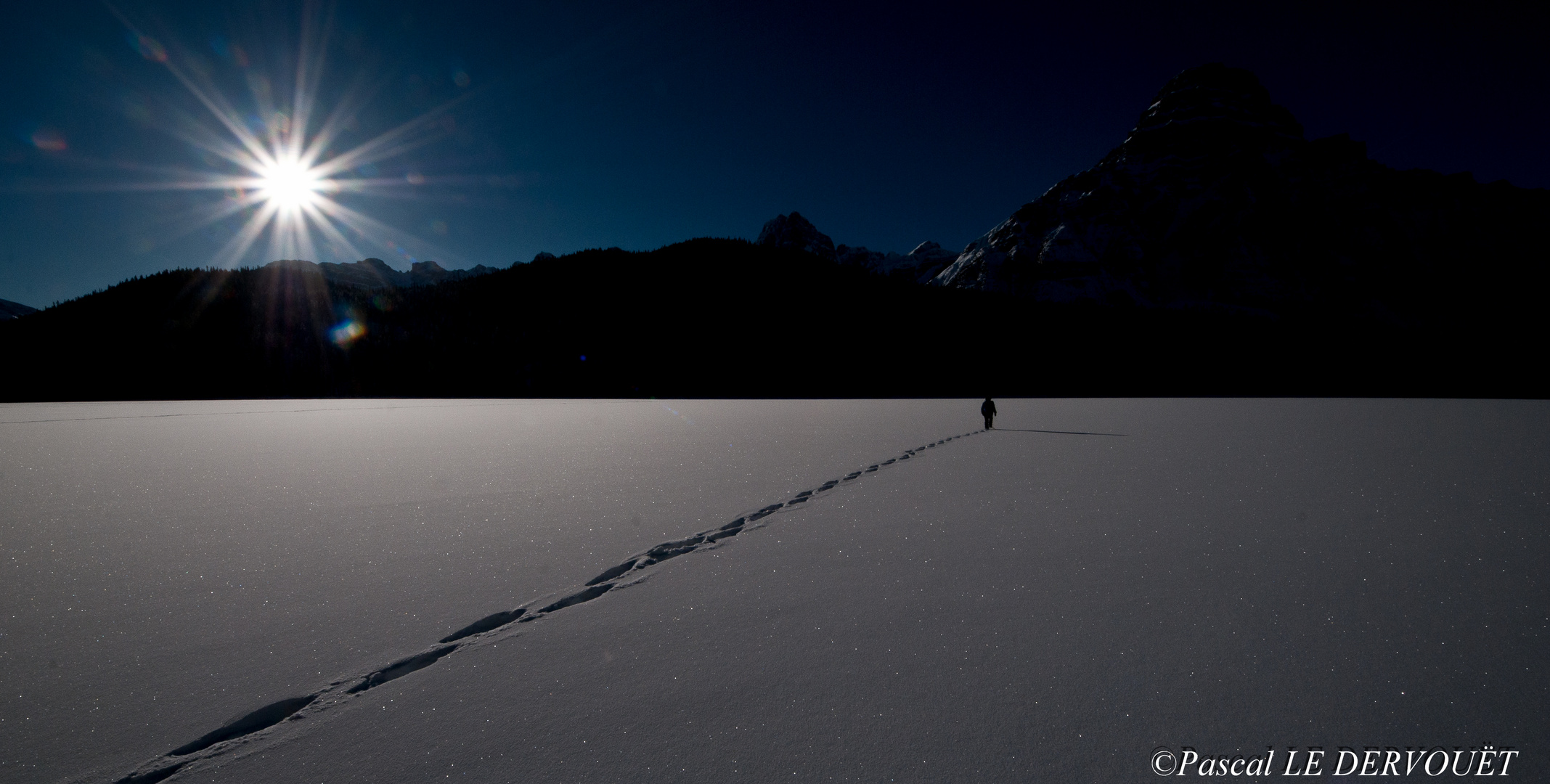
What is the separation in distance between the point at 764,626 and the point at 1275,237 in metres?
206

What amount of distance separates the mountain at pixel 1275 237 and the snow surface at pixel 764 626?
162201 mm

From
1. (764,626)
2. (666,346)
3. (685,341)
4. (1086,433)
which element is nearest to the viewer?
(764,626)

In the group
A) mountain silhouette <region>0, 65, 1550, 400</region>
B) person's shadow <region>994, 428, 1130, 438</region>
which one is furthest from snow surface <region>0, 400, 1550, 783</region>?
mountain silhouette <region>0, 65, 1550, 400</region>

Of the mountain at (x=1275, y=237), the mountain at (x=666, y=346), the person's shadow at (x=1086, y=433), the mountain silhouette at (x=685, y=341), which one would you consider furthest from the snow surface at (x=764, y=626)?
the mountain at (x=1275, y=237)

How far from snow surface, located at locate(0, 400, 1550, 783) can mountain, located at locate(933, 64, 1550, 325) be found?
162201 millimetres

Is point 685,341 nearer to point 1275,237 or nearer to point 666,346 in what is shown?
point 666,346

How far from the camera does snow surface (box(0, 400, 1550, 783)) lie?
2.17m

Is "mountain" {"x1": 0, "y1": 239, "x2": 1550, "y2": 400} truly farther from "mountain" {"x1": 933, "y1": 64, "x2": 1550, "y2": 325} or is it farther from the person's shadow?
"mountain" {"x1": 933, "y1": 64, "x2": 1550, "y2": 325}

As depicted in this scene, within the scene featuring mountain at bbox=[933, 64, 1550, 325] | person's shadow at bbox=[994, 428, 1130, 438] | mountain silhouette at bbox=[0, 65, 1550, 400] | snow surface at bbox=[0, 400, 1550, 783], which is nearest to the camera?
snow surface at bbox=[0, 400, 1550, 783]

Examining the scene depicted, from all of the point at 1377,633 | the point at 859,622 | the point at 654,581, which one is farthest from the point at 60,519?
the point at 1377,633

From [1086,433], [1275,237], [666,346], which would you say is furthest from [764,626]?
[1275,237]

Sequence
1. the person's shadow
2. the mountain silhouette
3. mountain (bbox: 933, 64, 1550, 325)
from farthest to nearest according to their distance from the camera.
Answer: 1. mountain (bbox: 933, 64, 1550, 325)
2. the mountain silhouette
3. the person's shadow

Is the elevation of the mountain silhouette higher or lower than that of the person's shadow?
higher

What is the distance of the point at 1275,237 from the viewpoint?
15888 cm
